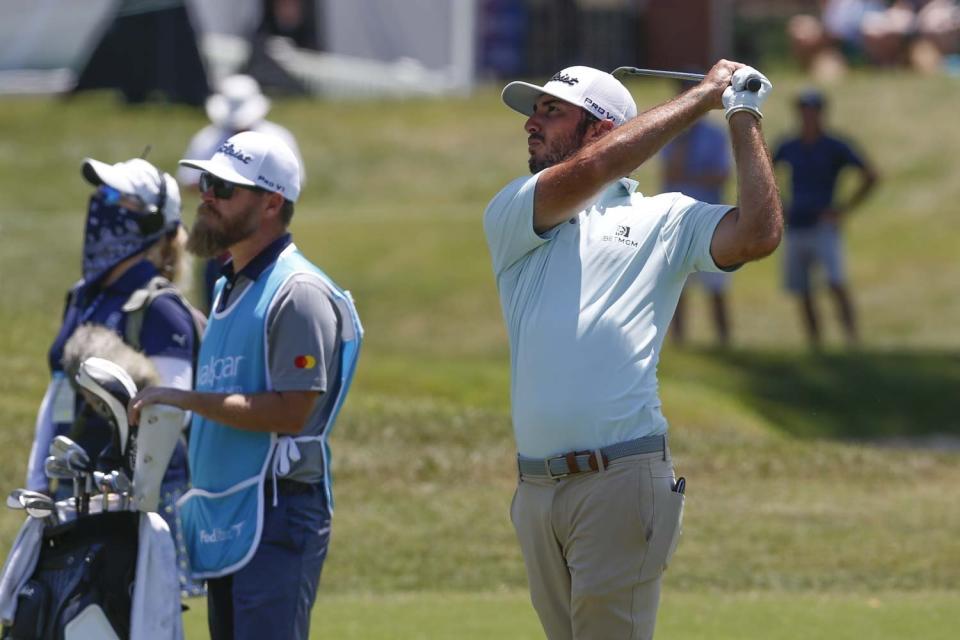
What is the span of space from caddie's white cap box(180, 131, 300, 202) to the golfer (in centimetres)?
76

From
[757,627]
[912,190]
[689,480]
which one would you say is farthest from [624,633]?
[912,190]

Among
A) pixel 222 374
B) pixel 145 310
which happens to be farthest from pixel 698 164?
pixel 222 374

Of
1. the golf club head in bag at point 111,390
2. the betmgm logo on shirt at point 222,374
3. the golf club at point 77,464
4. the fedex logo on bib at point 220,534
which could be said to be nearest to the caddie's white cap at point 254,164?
the betmgm logo on shirt at point 222,374

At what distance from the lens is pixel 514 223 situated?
5207 millimetres

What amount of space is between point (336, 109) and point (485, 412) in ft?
46.6

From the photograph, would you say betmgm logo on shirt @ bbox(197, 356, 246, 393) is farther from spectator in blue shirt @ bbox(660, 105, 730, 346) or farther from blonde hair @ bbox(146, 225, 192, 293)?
spectator in blue shirt @ bbox(660, 105, 730, 346)

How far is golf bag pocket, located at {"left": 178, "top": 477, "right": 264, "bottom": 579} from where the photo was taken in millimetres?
5391

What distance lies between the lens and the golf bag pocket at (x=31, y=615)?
529cm

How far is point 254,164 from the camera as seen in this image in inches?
222

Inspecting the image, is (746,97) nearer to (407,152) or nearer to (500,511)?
(500,511)

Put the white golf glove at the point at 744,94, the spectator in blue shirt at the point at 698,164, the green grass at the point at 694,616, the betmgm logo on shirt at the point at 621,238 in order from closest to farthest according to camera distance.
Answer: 1. the white golf glove at the point at 744,94
2. the betmgm logo on shirt at the point at 621,238
3. the green grass at the point at 694,616
4. the spectator in blue shirt at the point at 698,164

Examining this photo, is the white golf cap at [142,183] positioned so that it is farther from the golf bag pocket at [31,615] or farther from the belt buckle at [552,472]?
the belt buckle at [552,472]

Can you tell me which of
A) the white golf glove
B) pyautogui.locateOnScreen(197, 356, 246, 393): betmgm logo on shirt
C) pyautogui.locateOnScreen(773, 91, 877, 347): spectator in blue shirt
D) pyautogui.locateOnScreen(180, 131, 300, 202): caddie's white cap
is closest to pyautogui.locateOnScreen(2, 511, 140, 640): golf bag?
pyautogui.locateOnScreen(197, 356, 246, 393): betmgm logo on shirt

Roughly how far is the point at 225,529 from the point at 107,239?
1477 millimetres
